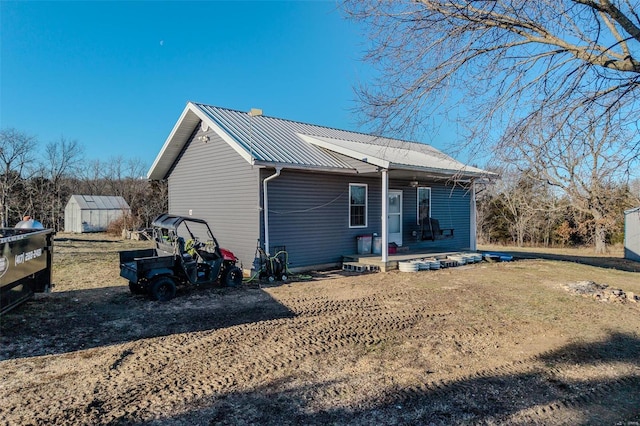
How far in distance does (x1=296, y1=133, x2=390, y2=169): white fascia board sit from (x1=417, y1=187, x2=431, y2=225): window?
14.0 feet

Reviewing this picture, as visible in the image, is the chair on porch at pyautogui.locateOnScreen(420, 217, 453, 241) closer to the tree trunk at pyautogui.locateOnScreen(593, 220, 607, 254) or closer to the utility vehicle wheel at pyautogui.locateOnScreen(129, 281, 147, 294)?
the utility vehicle wheel at pyautogui.locateOnScreen(129, 281, 147, 294)

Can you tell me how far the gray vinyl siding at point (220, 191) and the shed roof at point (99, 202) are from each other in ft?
57.8

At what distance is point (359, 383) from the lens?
376cm

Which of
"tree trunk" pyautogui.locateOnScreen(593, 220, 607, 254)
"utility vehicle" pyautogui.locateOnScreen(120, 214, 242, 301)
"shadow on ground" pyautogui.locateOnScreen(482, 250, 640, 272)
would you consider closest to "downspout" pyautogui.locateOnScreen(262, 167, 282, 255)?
"utility vehicle" pyautogui.locateOnScreen(120, 214, 242, 301)

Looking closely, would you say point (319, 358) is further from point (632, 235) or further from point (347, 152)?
point (632, 235)

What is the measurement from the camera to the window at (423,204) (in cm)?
1395

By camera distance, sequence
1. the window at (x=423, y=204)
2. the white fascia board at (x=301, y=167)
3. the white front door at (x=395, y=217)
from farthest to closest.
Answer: the window at (x=423, y=204) < the white front door at (x=395, y=217) < the white fascia board at (x=301, y=167)

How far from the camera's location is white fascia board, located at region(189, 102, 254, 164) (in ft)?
30.1

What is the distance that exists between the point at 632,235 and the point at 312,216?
1585 centimetres

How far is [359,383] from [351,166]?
777cm

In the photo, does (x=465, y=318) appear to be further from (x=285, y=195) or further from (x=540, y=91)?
(x=285, y=195)

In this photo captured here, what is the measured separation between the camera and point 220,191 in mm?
11039

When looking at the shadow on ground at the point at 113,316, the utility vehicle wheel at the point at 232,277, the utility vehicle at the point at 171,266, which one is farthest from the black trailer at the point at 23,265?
the utility vehicle wheel at the point at 232,277

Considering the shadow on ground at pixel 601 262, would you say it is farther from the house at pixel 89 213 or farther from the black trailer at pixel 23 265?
the house at pixel 89 213
